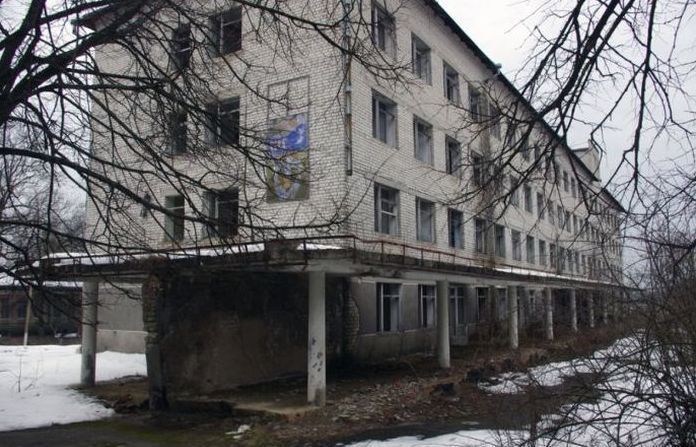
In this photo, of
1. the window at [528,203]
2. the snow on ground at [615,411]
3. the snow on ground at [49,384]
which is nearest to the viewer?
the snow on ground at [615,411]

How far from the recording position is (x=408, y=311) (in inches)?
825

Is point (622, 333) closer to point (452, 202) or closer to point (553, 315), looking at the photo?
point (452, 202)

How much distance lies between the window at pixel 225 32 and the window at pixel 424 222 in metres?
11.5

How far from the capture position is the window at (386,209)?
17812mm

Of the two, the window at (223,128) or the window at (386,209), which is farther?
the window at (386,209)

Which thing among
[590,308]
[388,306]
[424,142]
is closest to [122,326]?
[388,306]

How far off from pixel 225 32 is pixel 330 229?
11.9ft

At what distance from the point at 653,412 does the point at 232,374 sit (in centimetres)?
1073

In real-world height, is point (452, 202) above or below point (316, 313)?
above

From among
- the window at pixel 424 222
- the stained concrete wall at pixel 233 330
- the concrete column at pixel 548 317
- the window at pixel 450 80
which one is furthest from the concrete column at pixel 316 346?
the window at pixel 450 80

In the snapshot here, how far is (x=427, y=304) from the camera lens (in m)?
23.0

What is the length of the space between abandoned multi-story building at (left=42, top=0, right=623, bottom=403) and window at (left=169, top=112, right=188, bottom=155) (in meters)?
0.03

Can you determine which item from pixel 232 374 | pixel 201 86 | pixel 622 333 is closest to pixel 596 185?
pixel 622 333

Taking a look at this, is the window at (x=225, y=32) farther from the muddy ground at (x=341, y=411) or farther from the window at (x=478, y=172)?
the muddy ground at (x=341, y=411)
